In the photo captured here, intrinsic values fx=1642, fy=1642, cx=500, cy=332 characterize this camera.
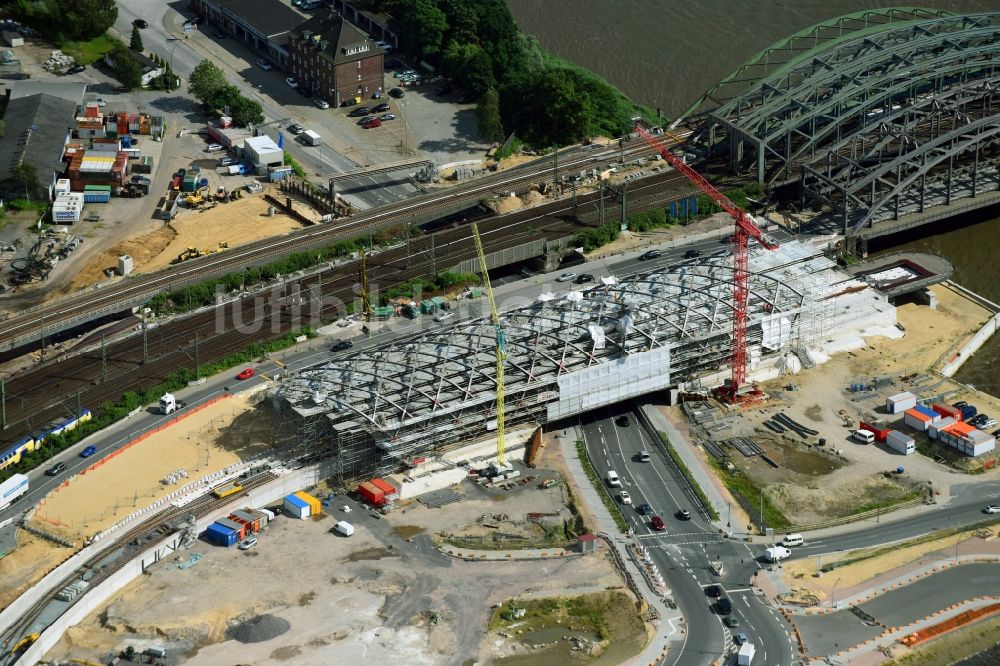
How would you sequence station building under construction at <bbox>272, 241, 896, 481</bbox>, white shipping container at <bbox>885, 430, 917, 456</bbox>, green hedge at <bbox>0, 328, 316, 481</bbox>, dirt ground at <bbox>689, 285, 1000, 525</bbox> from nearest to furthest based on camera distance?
dirt ground at <bbox>689, 285, 1000, 525</bbox> < station building under construction at <bbox>272, 241, 896, 481</bbox> < green hedge at <bbox>0, 328, 316, 481</bbox> < white shipping container at <bbox>885, 430, 917, 456</bbox>

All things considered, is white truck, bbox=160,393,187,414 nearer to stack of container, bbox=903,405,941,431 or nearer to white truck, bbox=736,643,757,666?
white truck, bbox=736,643,757,666

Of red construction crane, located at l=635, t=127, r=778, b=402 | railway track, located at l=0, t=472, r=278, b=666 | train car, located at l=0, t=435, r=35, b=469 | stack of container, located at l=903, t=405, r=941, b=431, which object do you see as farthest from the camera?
red construction crane, located at l=635, t=127, r=778, b=402

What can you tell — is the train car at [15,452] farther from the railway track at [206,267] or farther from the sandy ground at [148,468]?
the railway track at [206,267]

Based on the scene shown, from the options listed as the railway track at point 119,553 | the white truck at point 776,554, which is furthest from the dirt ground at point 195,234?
the white truck at point 776,554

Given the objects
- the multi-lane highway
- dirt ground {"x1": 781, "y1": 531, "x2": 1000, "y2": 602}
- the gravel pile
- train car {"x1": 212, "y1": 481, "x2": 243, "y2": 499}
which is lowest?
dirt ground {"x1": 781, "y1": 531, "x2": 1000, "y2": 602}

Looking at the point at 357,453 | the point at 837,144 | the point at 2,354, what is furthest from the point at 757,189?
the point at 2,354

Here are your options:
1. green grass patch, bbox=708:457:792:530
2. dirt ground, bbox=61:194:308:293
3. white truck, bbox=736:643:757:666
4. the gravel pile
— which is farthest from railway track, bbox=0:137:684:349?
white truck, bbox=736:643:757:666

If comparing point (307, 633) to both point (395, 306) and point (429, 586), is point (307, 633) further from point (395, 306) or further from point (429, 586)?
point (395, 306)
